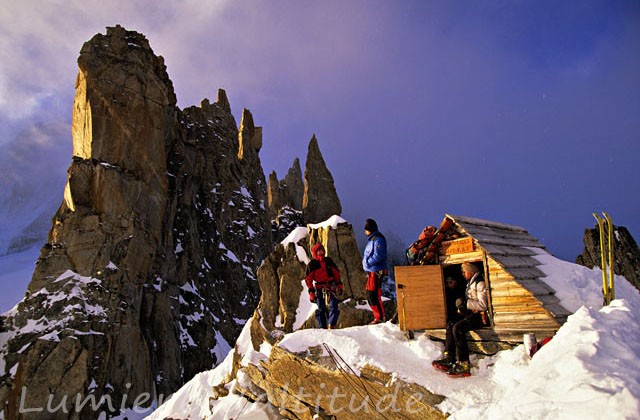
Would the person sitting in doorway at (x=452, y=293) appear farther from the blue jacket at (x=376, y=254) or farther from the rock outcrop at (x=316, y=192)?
the rock outcrop at (x=316, y=192)

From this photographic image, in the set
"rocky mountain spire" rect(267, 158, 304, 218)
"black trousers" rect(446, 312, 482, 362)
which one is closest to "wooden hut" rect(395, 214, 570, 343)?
"black trousers" rect(446, 312, 482, 362)

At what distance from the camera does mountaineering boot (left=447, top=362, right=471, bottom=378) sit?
6176 millimetres

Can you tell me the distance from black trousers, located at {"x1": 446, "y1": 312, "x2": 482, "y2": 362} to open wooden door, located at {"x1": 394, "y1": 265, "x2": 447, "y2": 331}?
2.21 feet

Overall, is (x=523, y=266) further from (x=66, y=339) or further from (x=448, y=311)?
(x=66, y=339)

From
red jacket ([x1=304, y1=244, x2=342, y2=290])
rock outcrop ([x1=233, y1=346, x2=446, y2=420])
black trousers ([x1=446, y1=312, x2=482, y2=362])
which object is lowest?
rock outcrop ([x1=233, y1=346, x2=446, y2=420])

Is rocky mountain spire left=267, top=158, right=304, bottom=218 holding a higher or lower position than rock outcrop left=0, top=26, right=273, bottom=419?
higher

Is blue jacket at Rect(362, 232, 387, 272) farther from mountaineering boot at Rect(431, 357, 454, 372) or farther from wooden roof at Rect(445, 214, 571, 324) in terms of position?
mountaineering boot at Rect(431, 357, 454, 372)

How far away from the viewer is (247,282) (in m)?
53.5

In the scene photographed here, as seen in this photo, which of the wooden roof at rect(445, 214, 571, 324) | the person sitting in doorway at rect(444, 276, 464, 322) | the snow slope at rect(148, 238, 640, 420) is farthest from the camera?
the person sitting in doorway at rect(444, 276, 464, 322)

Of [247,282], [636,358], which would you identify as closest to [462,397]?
[636,358]

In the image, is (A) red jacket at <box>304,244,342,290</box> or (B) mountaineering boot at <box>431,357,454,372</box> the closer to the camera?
(B) mountaineering boot at <box>431,357,454,372</box>

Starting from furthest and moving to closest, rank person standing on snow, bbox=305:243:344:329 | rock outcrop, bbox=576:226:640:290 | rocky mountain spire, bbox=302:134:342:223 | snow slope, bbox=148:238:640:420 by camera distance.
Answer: rocky mountain spire, bbox=302:134:342:223
rock outcrop, bbox=576:226:640:290
person standing on snow, bbox=305:243:344:329
snow slope, bbox=148:238:640:420

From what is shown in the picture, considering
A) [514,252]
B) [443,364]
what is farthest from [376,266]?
[514,252]

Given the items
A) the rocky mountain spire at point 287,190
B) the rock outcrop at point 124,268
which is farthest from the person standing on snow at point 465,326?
the rocky mountain spire at point 287,190
